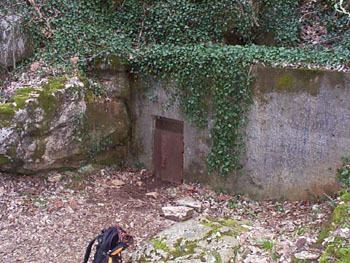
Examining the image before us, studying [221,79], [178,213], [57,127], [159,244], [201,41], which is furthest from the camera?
[201,41]

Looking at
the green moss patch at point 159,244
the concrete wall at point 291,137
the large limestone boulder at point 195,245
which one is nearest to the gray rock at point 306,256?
the large limestone boulder at point 195,245

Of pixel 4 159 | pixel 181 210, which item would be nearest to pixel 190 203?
pixel 181 210

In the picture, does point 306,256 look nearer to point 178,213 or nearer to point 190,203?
point 178,213

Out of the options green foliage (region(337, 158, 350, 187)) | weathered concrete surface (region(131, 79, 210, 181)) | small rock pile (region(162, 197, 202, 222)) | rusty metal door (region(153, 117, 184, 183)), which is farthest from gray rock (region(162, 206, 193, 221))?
green foliage (region(337, 158, 350, 187))

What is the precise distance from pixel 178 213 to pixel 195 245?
160 cm

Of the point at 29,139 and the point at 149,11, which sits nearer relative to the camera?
the point at 29,139

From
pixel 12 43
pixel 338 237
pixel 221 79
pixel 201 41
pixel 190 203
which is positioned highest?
pixel 201 41

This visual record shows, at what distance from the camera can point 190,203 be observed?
8328 millimetres

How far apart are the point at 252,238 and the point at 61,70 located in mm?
4924

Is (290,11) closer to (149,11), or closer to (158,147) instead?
(149,11)

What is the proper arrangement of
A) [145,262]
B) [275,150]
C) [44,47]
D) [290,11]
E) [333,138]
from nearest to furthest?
[145,262], [333,138], [275,150], [44,47], [290,11]

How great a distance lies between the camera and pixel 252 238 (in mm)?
6227

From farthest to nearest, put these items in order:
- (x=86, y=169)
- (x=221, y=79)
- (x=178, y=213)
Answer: (x=86, y=169)
(x=221, y=79)
(x=178, y=213)

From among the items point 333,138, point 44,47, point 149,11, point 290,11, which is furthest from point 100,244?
point 290,11
